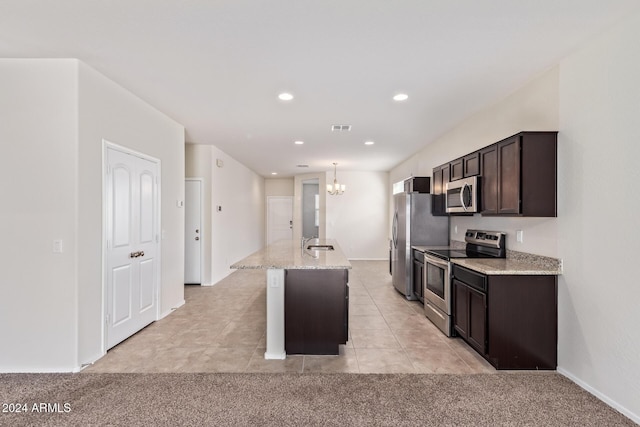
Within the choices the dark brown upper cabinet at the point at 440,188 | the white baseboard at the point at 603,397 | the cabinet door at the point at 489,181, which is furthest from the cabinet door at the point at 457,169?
the white baseboard at the point at 603,397

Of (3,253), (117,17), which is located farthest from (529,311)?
(3,253)

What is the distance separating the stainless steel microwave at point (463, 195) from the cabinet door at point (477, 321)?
3.31ft

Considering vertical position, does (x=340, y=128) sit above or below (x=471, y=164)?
above

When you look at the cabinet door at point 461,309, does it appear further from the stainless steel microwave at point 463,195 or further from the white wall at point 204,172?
the white wall at point 204,172

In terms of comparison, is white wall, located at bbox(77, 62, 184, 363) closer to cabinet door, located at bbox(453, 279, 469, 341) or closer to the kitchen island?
the kitchen island

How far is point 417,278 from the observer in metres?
4.73

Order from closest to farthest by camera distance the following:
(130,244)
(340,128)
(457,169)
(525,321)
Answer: (525,321), (130,244), (457,169), (340,128)

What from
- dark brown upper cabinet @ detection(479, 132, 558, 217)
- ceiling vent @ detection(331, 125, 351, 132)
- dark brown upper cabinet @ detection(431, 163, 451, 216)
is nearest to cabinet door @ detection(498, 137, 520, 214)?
dark brown upper cabinet @ detection(479, 132, 558, 217)

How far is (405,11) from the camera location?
1.99 metres

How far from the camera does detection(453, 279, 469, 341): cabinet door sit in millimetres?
3090

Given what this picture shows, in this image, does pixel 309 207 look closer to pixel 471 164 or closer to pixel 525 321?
pixel 471 164

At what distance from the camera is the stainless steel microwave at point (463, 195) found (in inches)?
135

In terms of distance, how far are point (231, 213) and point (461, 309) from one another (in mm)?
5167

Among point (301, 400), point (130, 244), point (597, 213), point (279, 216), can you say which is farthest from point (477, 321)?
point (279, 216)
